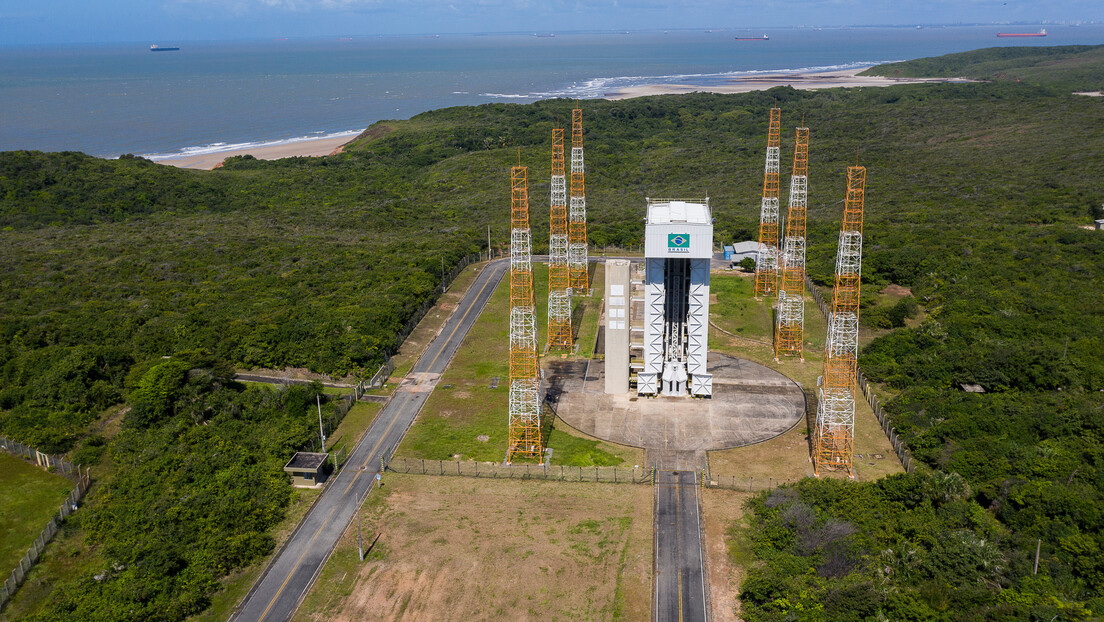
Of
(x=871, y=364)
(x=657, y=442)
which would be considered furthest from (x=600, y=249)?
(x=657, y=442)

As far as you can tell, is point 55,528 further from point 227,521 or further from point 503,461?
point 503,461

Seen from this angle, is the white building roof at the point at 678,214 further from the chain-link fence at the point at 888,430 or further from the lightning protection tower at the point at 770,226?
the chain-link fence at the point at 888,430

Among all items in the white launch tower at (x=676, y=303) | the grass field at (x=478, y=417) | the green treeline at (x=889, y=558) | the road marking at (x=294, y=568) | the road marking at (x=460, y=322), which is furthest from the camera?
the road marking at (x=460, y=322)

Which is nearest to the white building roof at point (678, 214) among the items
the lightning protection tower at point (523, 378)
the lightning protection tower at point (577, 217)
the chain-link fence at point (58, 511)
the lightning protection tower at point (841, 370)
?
the lightning protection tower at point (841, 370)

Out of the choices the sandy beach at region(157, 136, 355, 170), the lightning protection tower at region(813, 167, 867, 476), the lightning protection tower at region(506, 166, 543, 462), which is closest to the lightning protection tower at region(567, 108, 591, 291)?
the lightning protection tower at region(506, 166, 543, 462)

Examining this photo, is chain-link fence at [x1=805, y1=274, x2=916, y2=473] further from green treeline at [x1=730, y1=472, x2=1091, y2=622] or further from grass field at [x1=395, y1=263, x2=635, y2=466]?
grass field at [x1=395, y1=263, x2=635, y2=466]

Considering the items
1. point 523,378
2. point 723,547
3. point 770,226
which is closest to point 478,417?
point 523,378
